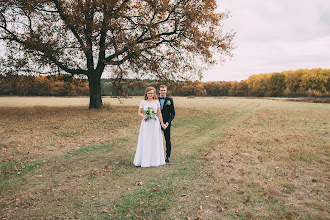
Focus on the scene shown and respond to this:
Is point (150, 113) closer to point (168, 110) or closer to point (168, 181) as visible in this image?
point (168, 110)

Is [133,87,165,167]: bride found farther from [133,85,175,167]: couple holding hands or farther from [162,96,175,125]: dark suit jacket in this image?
[162,96,175,125]: dark suit jacket

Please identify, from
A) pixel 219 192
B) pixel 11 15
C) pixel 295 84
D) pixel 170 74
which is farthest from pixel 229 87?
pixel 219 192

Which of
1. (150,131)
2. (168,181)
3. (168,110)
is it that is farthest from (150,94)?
(168,181)

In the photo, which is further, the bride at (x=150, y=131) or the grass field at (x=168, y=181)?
the bride at (x=150, y=131)

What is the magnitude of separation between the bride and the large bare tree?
13.5 meters

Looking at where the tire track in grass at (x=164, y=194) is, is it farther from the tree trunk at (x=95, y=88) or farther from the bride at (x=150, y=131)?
the tree trunk at (x=95, y=88)

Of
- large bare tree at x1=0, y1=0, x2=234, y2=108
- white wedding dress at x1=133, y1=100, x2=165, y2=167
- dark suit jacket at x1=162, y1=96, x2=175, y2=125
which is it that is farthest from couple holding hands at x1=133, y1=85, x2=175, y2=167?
large bare tree at x1=0, y1=0, x2=234, y2=108

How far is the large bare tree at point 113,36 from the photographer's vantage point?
62.3 ft

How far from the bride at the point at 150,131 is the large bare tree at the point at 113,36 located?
1345cm

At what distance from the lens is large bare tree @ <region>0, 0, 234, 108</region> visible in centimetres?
1898

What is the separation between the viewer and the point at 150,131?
22.4ft

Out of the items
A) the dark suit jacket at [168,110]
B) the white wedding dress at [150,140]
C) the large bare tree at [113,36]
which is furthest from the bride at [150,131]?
the large bare tree at [113,36]

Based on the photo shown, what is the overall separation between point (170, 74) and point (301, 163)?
62.4 feet

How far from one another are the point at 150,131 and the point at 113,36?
51.8ft
